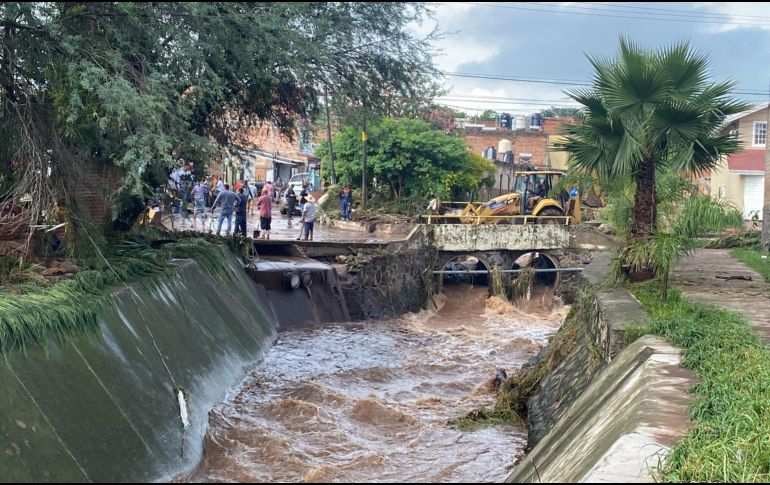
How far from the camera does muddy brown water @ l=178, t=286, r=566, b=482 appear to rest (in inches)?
391

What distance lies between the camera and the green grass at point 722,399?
5.21m

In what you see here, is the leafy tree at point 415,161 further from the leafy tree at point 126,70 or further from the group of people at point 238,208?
the leafy tree at point 126,70

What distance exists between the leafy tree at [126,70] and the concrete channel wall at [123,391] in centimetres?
192

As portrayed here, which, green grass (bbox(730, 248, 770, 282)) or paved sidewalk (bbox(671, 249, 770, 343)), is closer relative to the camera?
paved sidewalk (bbox(671, 249, 770, 343))

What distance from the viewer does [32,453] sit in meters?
7.20

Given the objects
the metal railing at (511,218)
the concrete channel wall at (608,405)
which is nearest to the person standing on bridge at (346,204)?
the metal railing at (511,218)

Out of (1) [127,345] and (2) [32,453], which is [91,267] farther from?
(2) [32,453]

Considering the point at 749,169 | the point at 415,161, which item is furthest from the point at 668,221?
the point at 749,169

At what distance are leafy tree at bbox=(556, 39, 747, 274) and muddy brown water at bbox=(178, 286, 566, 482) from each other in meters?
4.23

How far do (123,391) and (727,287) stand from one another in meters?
9.80

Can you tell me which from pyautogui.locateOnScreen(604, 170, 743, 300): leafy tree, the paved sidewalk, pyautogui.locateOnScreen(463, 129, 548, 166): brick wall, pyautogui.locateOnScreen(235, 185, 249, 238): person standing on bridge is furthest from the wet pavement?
pyautogui.locateOnScreen(463, 129, 548, 166): brick wall

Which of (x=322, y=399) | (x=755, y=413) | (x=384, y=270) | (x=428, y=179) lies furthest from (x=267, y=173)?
(x=755, y=413)

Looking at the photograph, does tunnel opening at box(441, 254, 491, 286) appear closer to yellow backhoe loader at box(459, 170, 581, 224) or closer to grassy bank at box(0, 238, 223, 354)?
yellow backhoe loader at box(459, 170, 581, 224)

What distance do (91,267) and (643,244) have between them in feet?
26.5
